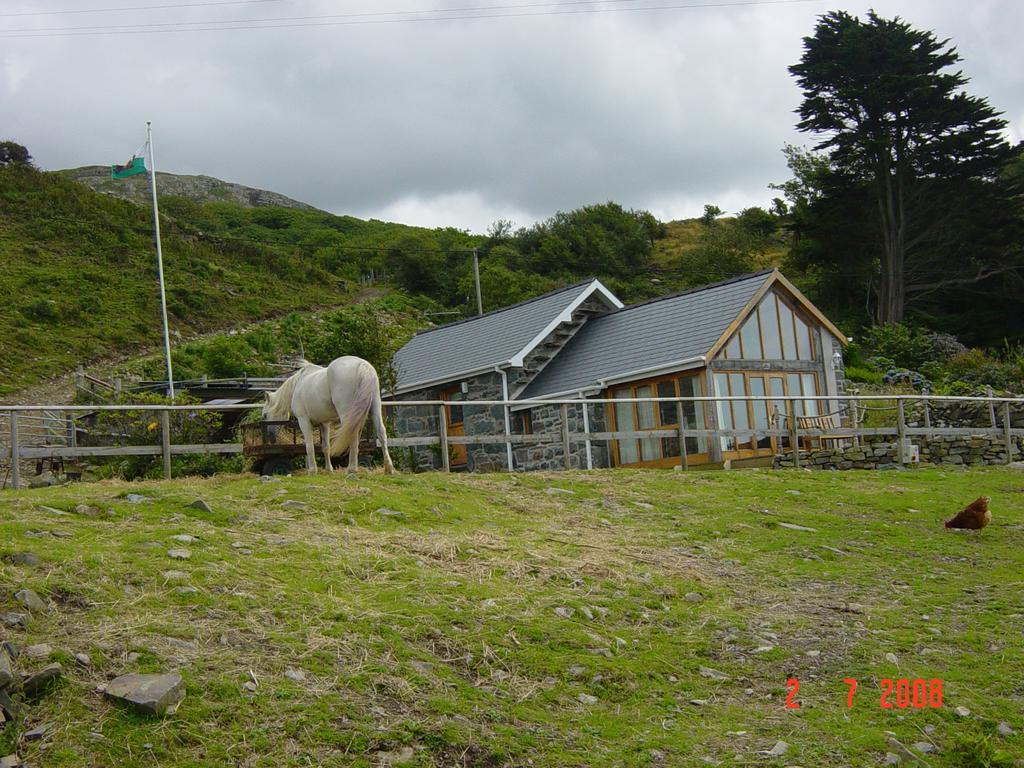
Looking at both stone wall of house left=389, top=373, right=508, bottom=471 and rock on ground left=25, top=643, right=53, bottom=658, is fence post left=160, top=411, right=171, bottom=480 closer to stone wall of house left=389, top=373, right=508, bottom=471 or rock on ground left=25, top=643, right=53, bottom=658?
rock on ground left=25, top=643, right=53, bottom=658

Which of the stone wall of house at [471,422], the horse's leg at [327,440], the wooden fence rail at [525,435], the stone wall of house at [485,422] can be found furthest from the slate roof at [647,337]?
the horse's leg at [327,440]

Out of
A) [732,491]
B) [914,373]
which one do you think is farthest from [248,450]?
[914,373]

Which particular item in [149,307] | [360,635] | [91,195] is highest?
[91,195]

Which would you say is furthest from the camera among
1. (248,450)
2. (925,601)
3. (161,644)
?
(248,450)

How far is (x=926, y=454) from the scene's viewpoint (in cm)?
2241

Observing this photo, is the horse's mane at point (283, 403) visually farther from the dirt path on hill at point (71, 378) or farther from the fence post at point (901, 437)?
the dirt path on hill at point (71, 378)

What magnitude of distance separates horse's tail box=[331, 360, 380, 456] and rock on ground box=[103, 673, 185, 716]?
7.72 m

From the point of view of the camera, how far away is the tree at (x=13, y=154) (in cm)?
5863

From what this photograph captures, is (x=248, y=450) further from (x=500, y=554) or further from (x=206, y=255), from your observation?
(x=206, y=255)

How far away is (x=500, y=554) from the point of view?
9.46 m

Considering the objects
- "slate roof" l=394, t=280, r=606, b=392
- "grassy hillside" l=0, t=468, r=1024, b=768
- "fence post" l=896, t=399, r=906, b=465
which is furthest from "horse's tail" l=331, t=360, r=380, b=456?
"slate roof" l=394, t=280, r=606, b=392

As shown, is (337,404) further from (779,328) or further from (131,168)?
(131,168)

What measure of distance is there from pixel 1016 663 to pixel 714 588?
2498 millimetres

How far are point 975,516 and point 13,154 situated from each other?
6027 centimetres
